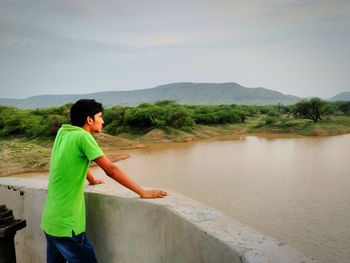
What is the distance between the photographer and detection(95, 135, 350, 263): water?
7.96m

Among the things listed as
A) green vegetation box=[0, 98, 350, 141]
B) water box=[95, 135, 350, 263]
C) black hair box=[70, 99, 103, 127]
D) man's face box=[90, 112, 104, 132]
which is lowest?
water box=[95, 135, 350, 263]

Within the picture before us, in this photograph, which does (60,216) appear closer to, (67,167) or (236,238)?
(67,167)

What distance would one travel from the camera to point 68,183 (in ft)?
6.10

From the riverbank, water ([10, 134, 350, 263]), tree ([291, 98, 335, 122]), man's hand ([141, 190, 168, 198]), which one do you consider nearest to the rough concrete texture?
man's hand ([141, 190, 168, 198])

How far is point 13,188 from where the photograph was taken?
2584mm

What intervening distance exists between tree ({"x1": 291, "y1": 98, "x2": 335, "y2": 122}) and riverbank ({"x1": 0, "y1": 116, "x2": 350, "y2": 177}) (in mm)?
1026

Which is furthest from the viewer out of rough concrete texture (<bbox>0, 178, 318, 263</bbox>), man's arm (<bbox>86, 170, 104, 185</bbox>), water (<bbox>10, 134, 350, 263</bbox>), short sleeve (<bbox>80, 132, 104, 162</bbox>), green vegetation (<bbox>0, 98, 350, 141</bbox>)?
green vegetation (<bbox>0, 98, 350, 141</bbox>)

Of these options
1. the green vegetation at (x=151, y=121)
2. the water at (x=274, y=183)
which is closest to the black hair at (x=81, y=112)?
the water at (x=274, y=183)

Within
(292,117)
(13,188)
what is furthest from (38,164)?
(292,117)

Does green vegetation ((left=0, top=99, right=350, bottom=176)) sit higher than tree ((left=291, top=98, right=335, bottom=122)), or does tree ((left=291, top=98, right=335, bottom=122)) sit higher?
tree ((left=291, top=98, right=335, bottom=122))

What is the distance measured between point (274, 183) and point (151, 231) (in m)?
11.5

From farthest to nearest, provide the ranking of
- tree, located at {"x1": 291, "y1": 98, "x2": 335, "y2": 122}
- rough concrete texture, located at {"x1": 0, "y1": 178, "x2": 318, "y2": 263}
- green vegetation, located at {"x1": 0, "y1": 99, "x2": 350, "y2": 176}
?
tree, located at {"x1": 291, "y1": 98, "x2": 335, "y2": 122} < green vegetation, located at {"x1": 0, "y1": 99, "x2": 350, "y2": 176} < rough concrete texture, located at {"x1": 0, "y1": 178, "x2": 318, "y2": 263}

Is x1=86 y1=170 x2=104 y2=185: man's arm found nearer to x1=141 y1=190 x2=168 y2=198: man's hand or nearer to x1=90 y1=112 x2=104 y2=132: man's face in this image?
x1=90 y1=112 x2=104 y2=132: man's face

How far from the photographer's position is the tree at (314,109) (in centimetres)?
3334
